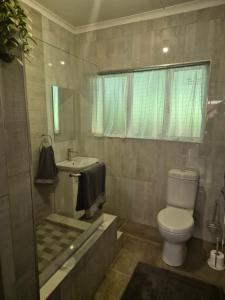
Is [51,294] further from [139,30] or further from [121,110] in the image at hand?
[139,30]

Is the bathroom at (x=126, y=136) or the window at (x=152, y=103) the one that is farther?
the window at (x=152, y=103)

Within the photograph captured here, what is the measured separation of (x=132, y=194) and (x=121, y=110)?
1.22 meters

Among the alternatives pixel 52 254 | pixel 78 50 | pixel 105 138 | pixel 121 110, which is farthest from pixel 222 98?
pixel 52 254

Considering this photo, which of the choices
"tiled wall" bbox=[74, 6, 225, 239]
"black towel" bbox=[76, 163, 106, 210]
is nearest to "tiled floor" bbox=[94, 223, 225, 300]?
"tiled wall" bbox=[74, 6, 225, 239]

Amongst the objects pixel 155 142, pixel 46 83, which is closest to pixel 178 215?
pixel 155 142

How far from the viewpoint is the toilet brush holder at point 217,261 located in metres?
1.99

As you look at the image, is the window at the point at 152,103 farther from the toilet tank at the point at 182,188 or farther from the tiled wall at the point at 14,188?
the tiled wall at the point at 14,188

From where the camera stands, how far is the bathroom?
190 centimetres

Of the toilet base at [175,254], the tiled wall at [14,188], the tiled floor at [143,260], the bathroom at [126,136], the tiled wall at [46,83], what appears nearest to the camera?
the tiled wall at [14,188]

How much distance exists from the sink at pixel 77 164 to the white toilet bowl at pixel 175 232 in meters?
0.99

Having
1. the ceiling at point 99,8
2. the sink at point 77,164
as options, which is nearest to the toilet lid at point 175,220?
the sink at point 77,164

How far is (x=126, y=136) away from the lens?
2703 millimetres

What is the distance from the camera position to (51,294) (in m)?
1.26

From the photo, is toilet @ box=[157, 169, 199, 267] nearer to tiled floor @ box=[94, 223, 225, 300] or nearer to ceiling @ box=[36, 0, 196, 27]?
tiled floor @ box=[94, 223, 225, 300]
